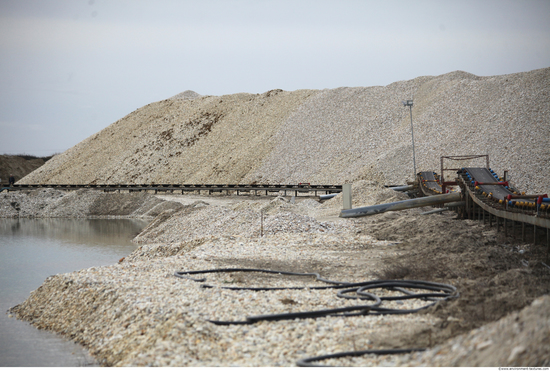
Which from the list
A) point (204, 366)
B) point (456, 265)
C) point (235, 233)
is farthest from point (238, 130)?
point (204, 366)

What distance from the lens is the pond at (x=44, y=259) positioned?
29.3 ft

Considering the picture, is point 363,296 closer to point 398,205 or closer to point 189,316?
point 189,316

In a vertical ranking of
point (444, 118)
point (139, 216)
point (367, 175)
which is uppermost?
point (444, 118)

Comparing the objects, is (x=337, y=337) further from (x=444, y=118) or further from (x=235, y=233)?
(x=444, y=118)

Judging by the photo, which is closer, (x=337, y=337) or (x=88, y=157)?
(x=337, y=337)

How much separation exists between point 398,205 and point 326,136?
122 feet

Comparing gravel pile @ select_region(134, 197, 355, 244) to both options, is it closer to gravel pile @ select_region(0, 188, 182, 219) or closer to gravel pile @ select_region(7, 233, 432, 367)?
gravel pile @ select_region(7, 233, 432, 367)

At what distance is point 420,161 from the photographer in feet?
137

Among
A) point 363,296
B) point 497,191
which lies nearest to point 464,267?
point 363,296

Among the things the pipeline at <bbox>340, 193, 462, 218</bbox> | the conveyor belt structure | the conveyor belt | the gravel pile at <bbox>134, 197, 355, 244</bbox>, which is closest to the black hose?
the conveyor belt

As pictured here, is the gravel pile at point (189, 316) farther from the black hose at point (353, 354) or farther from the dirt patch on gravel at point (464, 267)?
the dirt patch on gravel at point (464, 267)

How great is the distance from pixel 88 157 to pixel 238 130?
24289mm

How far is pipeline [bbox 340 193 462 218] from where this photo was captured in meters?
16.5

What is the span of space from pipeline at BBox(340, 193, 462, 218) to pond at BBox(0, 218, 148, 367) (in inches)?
365
